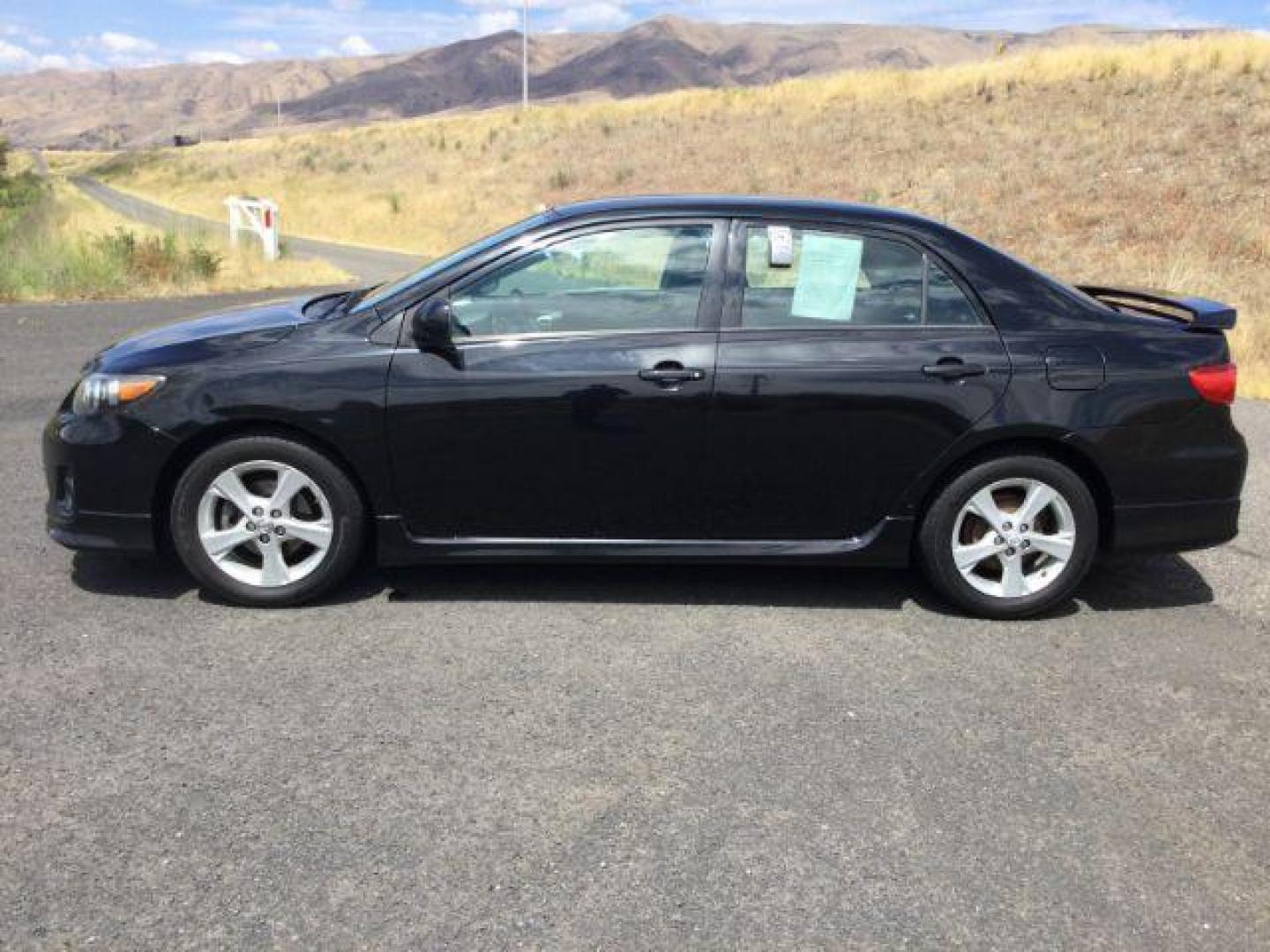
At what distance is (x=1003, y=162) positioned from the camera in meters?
25.1

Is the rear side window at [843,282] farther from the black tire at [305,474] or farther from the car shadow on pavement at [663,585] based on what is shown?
the black tire at [305,474]

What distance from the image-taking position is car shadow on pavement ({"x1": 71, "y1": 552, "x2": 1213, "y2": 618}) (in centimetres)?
470

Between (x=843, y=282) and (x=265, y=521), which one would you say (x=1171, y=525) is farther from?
(x=265, y=521)

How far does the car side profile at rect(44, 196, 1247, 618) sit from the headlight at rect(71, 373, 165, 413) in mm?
11

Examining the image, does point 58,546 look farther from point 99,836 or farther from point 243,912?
point 243,912

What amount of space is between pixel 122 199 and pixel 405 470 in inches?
1802

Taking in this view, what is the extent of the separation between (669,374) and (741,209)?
2.58 ft

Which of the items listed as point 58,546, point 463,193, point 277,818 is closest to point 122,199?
point 463,193

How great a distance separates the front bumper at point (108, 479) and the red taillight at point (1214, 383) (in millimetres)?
4009

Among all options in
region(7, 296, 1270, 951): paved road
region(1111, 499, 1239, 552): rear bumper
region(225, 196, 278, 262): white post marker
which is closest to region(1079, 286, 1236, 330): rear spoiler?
region(1111, 499, 1239, 552): rear bumper

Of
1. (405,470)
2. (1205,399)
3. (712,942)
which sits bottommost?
(712,942)

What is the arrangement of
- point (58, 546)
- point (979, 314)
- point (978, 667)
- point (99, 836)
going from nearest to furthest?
point (99, 836) < point (978, 667) < point (979, 314) < point (58, 546)

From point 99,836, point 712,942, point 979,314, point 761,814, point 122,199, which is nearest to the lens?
Result: point 712,942

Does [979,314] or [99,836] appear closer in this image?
[99,836]
